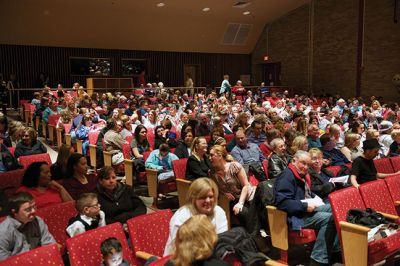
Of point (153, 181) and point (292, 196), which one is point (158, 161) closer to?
point (153, 181)

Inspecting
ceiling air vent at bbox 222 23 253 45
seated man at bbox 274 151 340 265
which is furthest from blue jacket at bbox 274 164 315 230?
ceiling air vent at bbox 222 23 253 45

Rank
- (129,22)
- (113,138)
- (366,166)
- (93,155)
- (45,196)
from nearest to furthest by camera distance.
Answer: (45,196)
(366,166)
(113,138)
(93,155)
(129,22)

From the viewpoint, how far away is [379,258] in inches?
125

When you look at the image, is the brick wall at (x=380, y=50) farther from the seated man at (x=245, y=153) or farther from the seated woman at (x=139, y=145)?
the seated woman at (x=139, y=145)

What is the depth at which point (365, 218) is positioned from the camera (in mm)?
3246

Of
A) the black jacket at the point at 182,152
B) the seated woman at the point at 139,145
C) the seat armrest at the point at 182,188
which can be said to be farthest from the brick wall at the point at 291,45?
the seat armrest at the point at 182,188

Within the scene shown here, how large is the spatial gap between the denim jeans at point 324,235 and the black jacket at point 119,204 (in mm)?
1546

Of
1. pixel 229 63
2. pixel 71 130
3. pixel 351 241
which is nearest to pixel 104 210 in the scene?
pixel 351 241

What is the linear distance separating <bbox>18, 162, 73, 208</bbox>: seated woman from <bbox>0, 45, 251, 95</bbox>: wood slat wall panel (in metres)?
13.1

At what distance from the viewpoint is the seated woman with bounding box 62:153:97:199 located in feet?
12.9

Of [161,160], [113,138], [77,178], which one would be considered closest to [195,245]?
[77,178]

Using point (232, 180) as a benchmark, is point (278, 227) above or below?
below

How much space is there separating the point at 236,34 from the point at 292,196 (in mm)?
17371

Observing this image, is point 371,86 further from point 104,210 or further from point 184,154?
point 104,210
